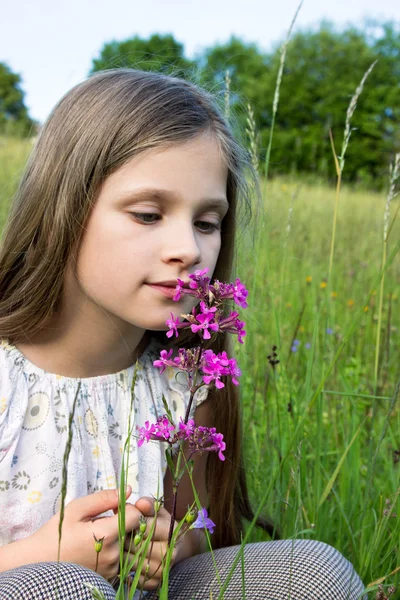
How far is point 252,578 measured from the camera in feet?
4.25

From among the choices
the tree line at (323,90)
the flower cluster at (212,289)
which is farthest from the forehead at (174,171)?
the tree line at (323,90)

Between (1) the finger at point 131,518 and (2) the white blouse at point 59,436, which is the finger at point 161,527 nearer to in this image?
(1) the finger at point 131,518

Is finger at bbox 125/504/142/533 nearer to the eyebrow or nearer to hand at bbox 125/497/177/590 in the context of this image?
hand at bbox 125/497/177/590

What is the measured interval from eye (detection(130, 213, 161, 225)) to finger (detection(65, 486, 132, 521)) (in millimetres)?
539

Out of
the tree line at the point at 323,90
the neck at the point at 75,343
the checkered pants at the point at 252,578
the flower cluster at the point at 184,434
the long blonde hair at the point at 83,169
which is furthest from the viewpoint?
the tree line at the point at 323,90

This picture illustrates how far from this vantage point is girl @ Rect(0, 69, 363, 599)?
126 centimetres

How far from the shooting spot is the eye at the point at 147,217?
129 centimetres

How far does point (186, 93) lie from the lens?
151cm

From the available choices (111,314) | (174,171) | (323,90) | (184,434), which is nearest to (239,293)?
(184,434)

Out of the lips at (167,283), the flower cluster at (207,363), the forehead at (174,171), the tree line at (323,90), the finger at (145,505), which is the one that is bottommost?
the finger at (145,505)

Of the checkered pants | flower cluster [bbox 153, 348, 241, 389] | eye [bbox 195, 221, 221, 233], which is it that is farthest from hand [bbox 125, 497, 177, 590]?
eye [bbox 195, 221, 221, 233]

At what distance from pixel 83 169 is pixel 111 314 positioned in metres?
0.34

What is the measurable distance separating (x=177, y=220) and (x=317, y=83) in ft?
111

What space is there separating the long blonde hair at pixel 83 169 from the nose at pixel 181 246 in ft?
0.68
